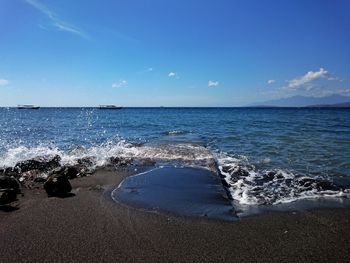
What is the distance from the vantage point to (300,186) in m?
9.85

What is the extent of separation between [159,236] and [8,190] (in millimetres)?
4724

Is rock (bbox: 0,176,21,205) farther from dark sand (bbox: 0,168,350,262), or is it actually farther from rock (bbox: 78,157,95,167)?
rock (bbox: 78,157,95,167)

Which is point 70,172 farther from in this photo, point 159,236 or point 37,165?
point 159,236

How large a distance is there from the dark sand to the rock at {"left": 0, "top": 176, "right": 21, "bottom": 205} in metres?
0.69

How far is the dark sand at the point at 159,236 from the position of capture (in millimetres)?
5105

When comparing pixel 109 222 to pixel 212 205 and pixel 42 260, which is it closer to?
pixel 42 260

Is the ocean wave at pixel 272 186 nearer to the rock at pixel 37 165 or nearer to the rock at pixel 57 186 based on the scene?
the rock at pixel 57 186

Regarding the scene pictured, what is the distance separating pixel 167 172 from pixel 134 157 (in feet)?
13.1

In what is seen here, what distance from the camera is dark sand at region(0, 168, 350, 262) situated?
5.11 metres

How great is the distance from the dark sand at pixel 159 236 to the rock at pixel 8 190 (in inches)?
27.0

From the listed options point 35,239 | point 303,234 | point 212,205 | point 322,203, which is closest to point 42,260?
point 35,239

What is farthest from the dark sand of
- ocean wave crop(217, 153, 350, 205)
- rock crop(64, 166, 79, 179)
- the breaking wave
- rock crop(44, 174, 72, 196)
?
rock crop(64, 166, 79, 179)

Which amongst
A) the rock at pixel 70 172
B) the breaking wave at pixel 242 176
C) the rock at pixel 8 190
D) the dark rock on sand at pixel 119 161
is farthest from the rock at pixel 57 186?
the dark rock on sand at pixel 119 161

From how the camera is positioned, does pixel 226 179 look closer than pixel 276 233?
No
